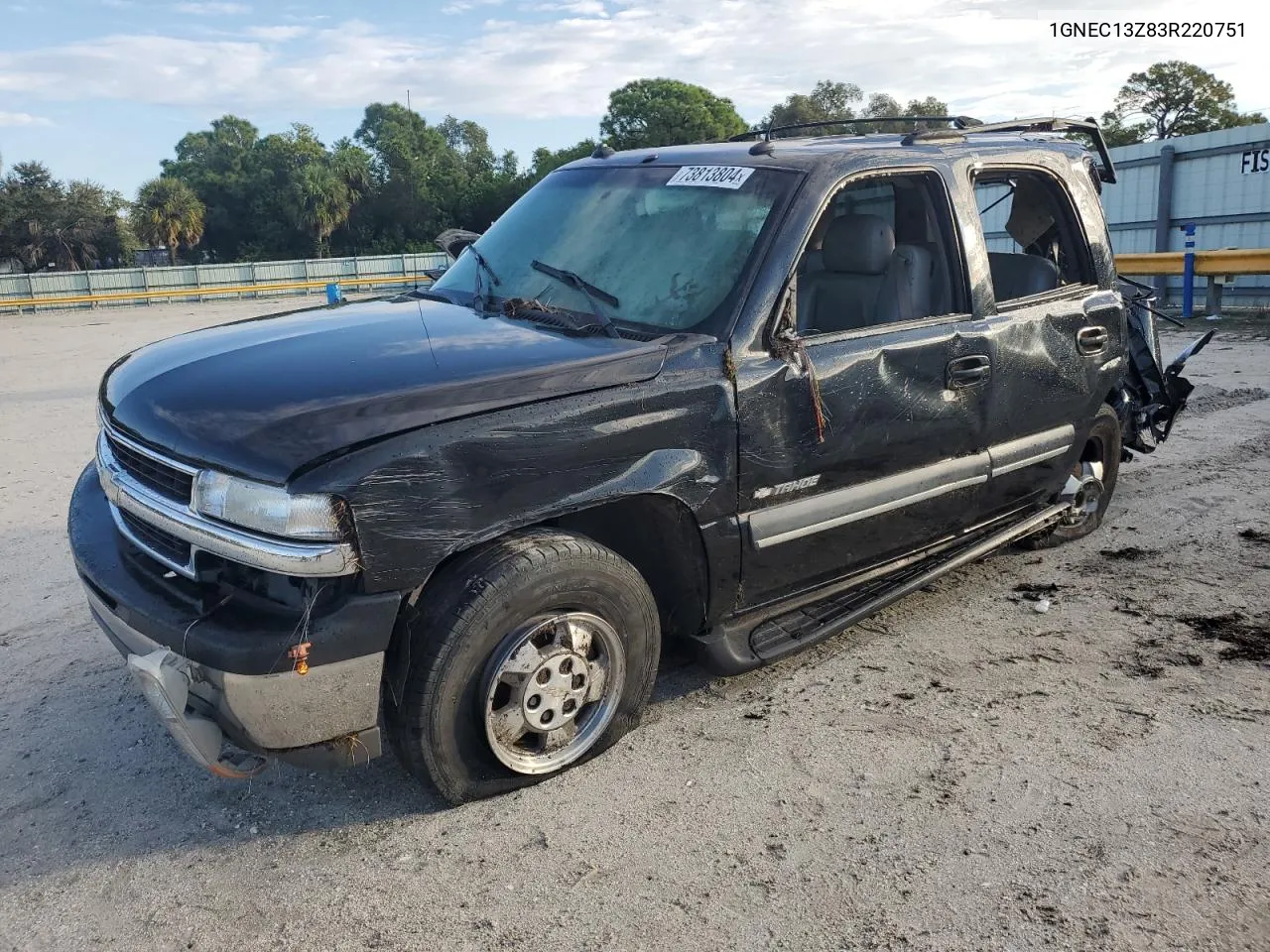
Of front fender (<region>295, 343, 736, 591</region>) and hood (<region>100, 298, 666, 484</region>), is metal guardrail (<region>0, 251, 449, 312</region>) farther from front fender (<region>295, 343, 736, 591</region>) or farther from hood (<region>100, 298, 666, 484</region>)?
front fender (<region>295, 343, 736, 591</region>)

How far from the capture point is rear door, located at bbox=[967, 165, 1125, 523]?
4.23 metres

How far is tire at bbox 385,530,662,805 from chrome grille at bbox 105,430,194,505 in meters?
0.72

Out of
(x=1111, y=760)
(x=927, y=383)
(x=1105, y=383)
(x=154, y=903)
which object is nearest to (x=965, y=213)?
(x=927, y=383)

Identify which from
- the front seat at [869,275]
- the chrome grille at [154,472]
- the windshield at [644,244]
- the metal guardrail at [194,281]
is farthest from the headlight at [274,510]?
the metal guardrail at [194,281]

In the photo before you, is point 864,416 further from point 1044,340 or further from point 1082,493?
point 1082,493

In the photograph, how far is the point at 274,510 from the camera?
2.61 metres

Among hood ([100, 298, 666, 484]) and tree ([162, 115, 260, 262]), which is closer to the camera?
Result: hood ([100, 298, 666, 484])

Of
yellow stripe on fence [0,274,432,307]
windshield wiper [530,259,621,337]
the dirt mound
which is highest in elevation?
windshield wiper [530,259,621,337]

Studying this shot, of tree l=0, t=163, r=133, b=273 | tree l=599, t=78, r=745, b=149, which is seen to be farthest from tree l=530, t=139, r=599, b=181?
tree l=0, t=163, r=133, b=273

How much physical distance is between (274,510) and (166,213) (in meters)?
55.7

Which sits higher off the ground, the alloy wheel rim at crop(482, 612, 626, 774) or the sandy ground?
the alloy wheel rim at crop(482, 612, 626, 774)

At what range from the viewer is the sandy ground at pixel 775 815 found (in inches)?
104

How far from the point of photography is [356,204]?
59750 mm

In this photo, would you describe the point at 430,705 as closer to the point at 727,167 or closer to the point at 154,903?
the point at 154,903
